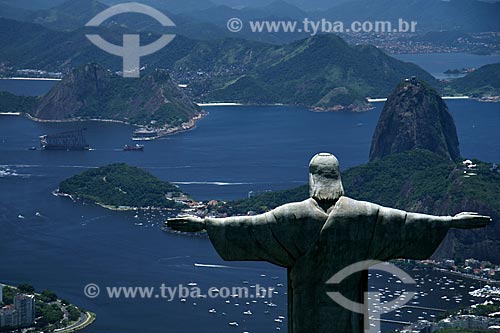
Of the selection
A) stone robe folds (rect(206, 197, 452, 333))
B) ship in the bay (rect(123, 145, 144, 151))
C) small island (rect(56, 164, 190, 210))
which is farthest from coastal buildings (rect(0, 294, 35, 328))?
ship in the bay (rect(123, 145, 144, 151))

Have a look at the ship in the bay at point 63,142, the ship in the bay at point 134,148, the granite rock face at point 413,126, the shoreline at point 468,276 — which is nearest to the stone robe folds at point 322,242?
the shoreline at point 468,276

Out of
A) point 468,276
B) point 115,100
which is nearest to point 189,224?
point 468,276

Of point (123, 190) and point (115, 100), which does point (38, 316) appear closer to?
point (123, 190)

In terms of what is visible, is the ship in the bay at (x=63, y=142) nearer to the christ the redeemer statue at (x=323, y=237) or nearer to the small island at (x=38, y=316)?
the small island at (x=38, y=316)

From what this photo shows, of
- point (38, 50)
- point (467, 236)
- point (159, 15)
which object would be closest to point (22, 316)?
point (467, 236)

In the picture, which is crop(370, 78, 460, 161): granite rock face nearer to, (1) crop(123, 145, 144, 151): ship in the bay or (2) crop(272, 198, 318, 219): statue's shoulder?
(1) crop(123, 145, 144, 151): ship in the bay

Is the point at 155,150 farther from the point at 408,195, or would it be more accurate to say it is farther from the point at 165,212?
the point at 408,195
